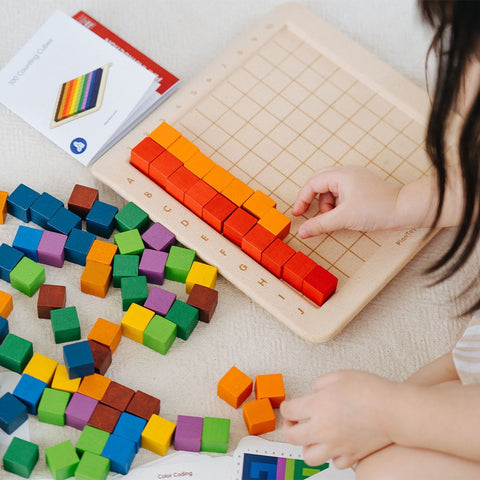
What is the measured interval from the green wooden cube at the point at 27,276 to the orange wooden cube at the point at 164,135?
26 centimetres

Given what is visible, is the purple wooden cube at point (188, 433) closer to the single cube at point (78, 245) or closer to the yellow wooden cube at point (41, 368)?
the yellow wooden cube at point (41, 368)

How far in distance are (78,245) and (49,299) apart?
0.31 ft

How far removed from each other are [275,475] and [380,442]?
150 millimetres

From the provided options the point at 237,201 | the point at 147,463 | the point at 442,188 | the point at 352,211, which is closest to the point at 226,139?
the point at 237,201

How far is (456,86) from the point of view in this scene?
30.8 inches

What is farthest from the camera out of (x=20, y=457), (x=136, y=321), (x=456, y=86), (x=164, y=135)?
(x=164, y=135)

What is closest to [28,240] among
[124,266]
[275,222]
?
[124,266]

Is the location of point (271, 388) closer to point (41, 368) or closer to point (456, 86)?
point (41, 368)

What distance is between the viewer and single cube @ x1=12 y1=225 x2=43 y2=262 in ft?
3.52

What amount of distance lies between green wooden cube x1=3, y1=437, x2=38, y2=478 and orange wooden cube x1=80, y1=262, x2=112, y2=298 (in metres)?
0.23

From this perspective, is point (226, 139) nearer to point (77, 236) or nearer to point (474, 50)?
point (77, 236)

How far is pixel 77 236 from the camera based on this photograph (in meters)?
1.09

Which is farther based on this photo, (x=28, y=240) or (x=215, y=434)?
(x=28, y=240)

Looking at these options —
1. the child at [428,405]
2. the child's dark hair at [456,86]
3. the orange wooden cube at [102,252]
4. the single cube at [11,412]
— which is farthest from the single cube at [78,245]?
the child's dark hair at [456,86]
